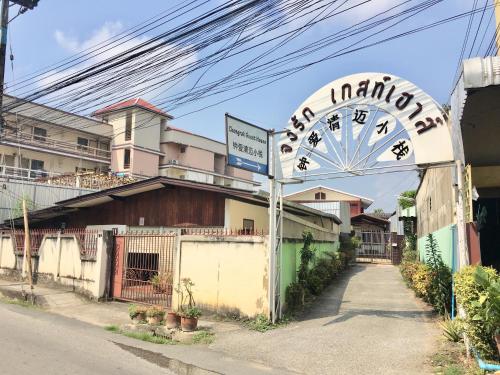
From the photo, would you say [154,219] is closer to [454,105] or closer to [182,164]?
[454,105]

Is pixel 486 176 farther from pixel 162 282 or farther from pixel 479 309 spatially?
pixel 162 282

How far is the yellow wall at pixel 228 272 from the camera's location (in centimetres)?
938

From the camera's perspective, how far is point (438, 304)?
890cm

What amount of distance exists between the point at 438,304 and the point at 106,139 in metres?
38.2

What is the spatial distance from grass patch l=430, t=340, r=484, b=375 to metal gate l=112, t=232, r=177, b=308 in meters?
6.73

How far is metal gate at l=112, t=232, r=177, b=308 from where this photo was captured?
38.1 feet

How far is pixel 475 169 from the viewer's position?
10508 mm

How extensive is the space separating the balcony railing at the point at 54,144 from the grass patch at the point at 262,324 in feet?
94.1

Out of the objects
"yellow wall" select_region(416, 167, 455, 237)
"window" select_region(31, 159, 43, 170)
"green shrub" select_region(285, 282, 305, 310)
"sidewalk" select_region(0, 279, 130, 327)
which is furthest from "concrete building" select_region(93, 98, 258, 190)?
"green shrub" select_region(285, 282, 305, 310)

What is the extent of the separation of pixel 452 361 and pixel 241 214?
9.46 metres

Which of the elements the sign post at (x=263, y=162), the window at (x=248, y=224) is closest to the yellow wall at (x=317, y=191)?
the window at (x=248, y=224)

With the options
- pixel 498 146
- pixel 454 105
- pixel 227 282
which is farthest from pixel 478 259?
pixel 227 282

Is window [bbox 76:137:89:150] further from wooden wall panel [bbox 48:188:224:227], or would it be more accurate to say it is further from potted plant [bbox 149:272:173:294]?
potted plant [bbox 149:272:173:294]

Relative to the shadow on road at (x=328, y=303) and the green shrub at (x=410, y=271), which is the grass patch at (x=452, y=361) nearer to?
the shadow on road at (x=328, y=303)
